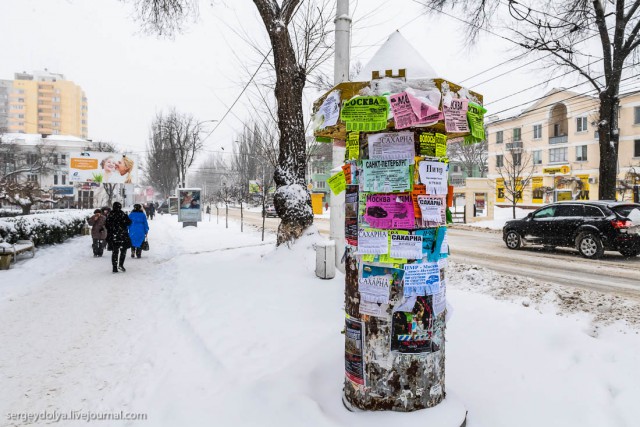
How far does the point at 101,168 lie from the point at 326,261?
102ft

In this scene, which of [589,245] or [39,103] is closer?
[589,245]

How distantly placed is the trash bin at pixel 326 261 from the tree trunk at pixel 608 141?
11.8m

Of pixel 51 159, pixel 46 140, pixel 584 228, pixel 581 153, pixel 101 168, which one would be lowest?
pixel 584 228

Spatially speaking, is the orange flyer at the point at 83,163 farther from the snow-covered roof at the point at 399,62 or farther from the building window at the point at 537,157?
the building window at the point at 537,157

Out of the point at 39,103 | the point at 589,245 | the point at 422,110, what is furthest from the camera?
the point at 39,103

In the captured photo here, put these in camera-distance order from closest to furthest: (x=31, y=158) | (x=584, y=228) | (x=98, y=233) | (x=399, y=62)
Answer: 1. (x=399, y=62)
2. (x=584, y=228)
3. (x=98, y=233)
4. (x=31, y=158)

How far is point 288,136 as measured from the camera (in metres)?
9.28

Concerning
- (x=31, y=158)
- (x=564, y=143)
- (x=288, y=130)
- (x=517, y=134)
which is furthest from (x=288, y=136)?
(x=31, y=158)

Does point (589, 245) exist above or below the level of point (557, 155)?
below

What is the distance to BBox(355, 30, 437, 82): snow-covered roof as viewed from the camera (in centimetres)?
290

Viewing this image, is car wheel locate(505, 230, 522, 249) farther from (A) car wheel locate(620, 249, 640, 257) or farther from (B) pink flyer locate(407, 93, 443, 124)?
(B) pink flyer locate(407, 93, 443, 124)

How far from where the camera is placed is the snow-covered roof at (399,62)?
114 inches

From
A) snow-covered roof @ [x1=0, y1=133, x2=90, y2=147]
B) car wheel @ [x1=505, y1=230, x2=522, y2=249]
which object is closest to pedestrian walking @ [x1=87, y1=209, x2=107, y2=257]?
car wheel @ [x1=505, y1=230, x2=522, y2=249]

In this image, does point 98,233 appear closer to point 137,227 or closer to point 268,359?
point 137,227
